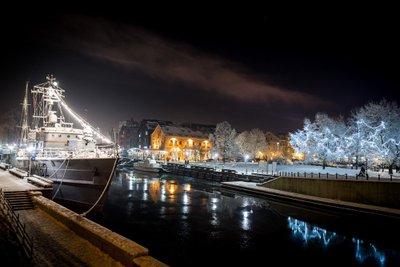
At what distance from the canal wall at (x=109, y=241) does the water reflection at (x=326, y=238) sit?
12.6 meters

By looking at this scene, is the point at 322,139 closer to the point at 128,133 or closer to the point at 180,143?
the point at 180,143

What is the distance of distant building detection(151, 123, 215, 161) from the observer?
285 feet

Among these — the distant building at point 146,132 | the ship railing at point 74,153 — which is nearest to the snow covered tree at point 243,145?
the distant building at point 146,132

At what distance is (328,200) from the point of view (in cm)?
2538

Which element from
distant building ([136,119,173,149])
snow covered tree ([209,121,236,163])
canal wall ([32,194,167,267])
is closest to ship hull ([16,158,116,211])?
canal wall ([32,194,167,267])

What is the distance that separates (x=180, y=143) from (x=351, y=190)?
6698 cm

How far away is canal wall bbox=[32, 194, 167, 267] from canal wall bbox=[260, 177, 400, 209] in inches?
894

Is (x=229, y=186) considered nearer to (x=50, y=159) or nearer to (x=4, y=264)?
(x=50, y=159)

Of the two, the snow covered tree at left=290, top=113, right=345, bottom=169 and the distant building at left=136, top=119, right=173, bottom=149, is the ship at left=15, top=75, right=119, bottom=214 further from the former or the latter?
the distant building at left=136, top=119, right=173, bottom=149

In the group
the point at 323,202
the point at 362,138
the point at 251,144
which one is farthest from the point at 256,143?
the point at 323,202

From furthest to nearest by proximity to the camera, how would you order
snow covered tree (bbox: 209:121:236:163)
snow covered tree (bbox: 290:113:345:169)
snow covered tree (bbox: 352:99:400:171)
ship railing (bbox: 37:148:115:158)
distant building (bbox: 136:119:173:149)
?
distant building (bbox: 136:119:173:149), snow covered tree (bbox: 209:121:236:163), snow covered tree (bbox: 290:113:345:169), snow covered tree (bbox: 352:99:400:171), ship railing (bbox: 37:148:115:158)

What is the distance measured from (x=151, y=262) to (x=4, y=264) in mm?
4370

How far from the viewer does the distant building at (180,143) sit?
86.8m

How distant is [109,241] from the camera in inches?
348
